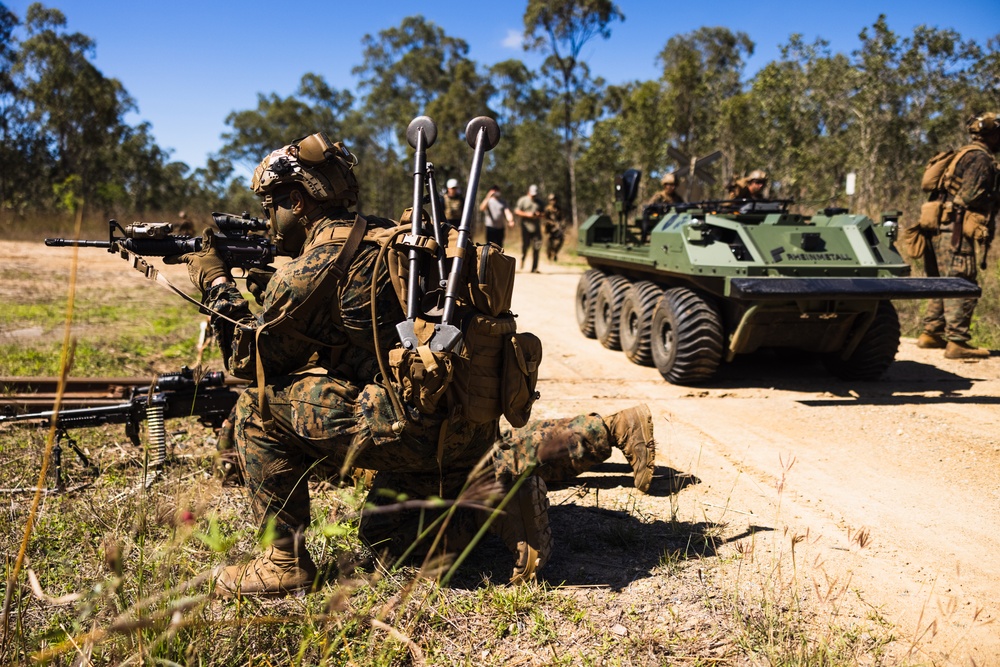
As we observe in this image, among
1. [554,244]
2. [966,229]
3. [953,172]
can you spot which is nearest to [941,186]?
[953,172]

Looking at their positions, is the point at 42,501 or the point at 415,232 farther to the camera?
the point at 42,501

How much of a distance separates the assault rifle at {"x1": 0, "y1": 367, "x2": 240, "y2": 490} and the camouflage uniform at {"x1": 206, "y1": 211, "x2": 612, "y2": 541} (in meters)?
1.01

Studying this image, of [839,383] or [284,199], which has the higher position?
[284,199]

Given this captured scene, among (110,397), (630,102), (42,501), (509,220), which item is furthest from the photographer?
(630,102)

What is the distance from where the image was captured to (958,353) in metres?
7.62

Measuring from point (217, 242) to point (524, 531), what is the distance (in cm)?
212

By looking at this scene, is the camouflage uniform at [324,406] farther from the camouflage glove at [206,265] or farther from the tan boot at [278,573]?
the camouflage glove at [206,265]

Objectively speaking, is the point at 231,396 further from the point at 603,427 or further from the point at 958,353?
the point at 958,353

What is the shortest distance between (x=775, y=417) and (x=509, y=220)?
9074 millimetres

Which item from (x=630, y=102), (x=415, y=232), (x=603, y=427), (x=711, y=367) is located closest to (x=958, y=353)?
(x=711, y=367)

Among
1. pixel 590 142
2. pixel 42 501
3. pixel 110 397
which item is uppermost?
pixel 590 142

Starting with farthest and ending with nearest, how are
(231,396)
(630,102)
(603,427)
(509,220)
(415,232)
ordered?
(630,102) < (509,220) < (231,396) < (603,427) < (415,232)

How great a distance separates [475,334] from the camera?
287 cm

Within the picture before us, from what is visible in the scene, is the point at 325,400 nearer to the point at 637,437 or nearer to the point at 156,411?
the point at 156,411
